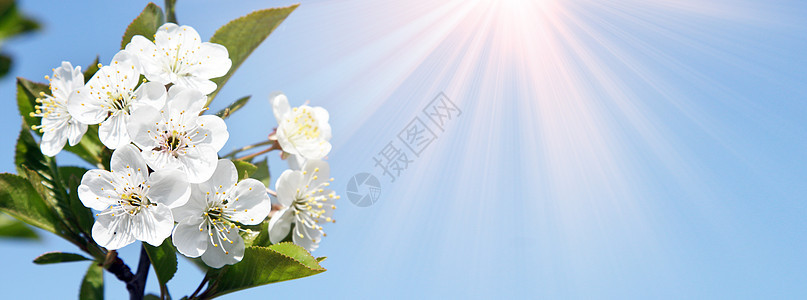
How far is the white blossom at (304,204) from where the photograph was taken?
62.9 inches

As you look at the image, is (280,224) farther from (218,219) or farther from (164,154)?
(164,154)

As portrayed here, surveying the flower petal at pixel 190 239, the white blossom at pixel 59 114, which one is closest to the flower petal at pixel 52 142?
the white blossom at pixel 59 114

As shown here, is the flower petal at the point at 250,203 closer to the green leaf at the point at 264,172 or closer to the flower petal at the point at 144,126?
the flower petal at the point at 144,126

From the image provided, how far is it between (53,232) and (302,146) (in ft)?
2.39

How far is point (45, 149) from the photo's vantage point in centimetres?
153

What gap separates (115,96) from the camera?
147cm

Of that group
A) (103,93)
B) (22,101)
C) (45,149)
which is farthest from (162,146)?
(22,101)

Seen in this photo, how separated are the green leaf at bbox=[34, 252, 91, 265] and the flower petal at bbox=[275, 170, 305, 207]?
558 millimetres

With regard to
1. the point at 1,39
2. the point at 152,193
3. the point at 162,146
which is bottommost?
the point at 1,39

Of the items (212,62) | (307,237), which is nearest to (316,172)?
(307,237)

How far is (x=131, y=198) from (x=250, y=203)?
0.29 meters

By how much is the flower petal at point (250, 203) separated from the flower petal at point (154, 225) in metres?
0.17

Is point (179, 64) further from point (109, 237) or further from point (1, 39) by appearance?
point (1, 39)

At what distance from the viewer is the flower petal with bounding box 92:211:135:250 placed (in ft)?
4.45
